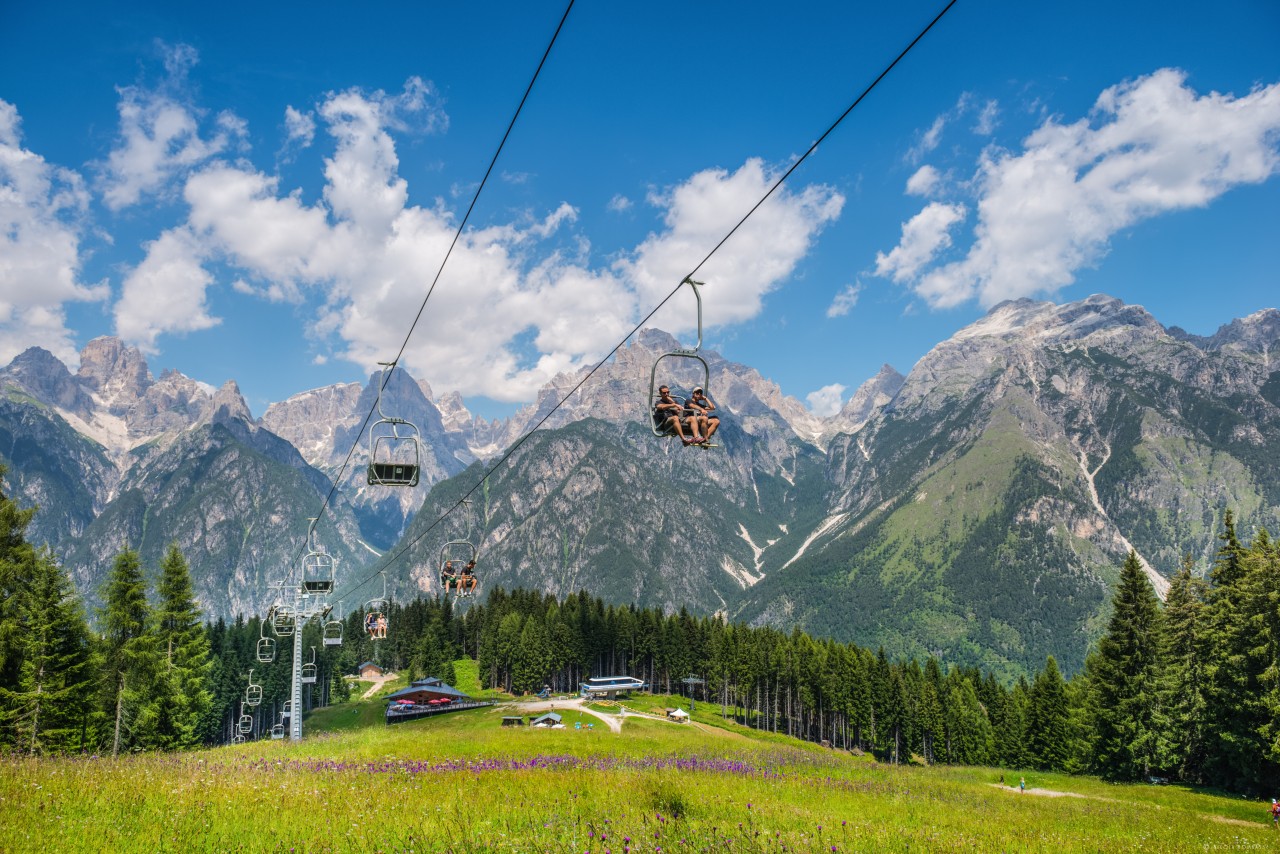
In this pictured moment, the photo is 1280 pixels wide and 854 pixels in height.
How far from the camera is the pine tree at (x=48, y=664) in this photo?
3091 cm

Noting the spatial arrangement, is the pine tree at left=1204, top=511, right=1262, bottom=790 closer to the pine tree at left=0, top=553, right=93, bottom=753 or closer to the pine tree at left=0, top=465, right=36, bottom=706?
the pine tree at left=0, top=553, right=93, bottom=753

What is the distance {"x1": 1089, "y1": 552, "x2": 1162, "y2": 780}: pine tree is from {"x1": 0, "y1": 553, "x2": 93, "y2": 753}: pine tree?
66470mm

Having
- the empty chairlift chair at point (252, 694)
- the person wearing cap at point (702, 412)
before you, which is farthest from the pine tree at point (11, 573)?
the person wearing cap at point (702, 412)

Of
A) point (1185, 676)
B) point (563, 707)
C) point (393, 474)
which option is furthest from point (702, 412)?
point (563, 707)

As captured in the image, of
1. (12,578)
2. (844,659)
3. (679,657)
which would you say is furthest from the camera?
(679,657)

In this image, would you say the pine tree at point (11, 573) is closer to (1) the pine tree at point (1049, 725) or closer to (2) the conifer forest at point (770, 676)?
(2) the conifer forest at point (770, 676)

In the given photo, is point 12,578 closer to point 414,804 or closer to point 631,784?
point 414,804

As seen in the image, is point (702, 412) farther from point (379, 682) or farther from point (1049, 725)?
point (379, 682)

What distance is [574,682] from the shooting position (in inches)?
4833

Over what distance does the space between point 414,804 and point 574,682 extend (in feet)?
377

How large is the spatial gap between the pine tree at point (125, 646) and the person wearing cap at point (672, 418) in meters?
40.1

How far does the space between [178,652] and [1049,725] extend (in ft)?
299

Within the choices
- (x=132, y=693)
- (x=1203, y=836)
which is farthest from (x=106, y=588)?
(x=1203, y=836)

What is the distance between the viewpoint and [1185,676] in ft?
154
